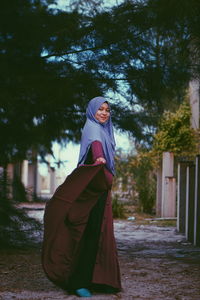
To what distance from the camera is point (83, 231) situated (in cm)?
361

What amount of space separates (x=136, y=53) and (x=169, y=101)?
0.73 meters

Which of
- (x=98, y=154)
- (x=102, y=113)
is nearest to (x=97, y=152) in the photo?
(x=98, y=154)

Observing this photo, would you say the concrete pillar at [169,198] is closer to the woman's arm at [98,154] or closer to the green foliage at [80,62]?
the green foliage at [80,62]

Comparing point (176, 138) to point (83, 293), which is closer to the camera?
point (83, 293)

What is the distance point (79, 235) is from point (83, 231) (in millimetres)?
41

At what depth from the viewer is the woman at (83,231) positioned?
3.59 m

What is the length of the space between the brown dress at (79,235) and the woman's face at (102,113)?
0.68 feet

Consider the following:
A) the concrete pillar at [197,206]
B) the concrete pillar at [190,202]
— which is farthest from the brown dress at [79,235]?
the concrete pillar at [190,202]

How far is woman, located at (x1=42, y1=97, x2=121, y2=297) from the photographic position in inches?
141

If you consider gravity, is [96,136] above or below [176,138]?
below

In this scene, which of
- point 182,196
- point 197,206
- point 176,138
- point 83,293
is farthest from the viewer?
point 176,138

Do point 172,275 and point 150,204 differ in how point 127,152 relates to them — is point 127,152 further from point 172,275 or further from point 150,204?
point 172,275

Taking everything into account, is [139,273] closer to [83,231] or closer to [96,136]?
[83,231]

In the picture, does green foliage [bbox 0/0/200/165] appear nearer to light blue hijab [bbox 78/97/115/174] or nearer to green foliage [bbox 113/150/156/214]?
light blue hijab [bbox 78/97/115/174]
